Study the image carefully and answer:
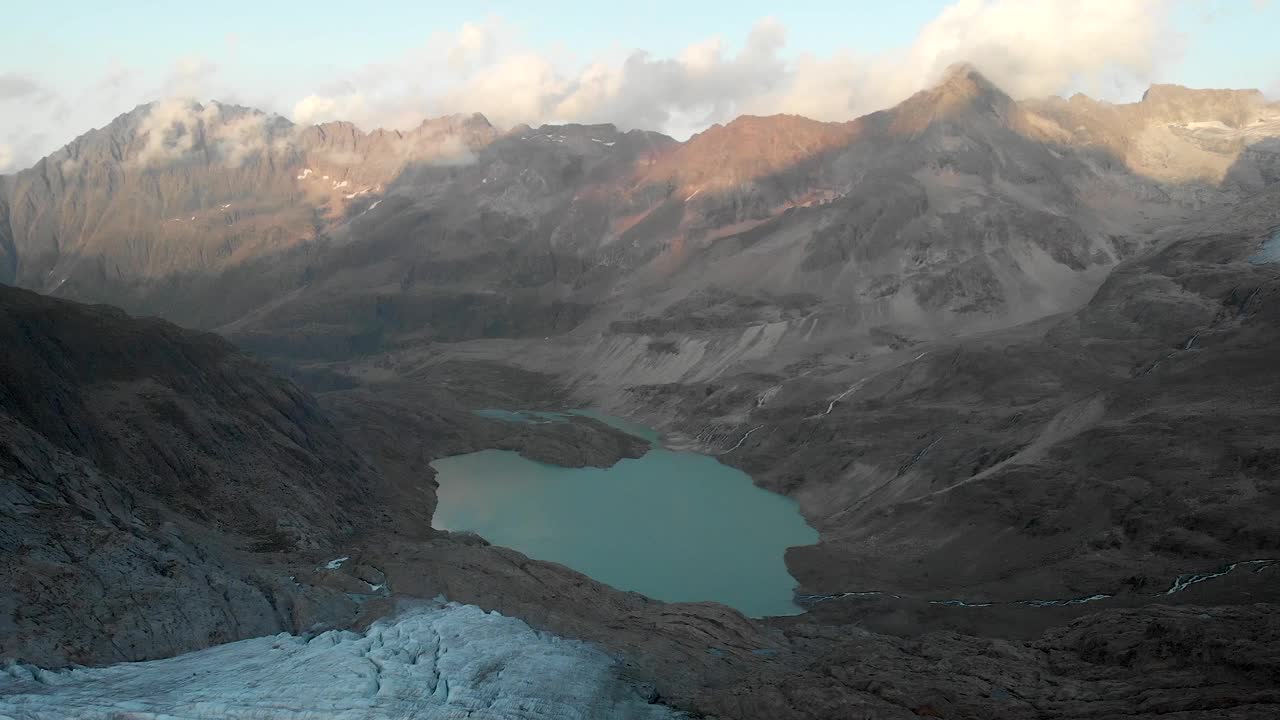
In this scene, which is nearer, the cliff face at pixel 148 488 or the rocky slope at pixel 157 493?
the cliff face at pixel 148 488

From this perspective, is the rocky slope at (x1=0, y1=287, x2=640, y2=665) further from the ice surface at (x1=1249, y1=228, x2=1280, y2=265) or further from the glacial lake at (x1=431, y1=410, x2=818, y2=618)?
the ice surface at (x1=1249, y1=228, x2=1280, y2=265)

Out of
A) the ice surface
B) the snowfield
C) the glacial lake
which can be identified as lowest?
the glacial lake

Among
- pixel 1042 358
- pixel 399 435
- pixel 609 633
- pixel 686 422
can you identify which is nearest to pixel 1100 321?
pixel 1042 358

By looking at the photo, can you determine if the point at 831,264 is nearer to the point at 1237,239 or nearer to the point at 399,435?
the point at 1237,239

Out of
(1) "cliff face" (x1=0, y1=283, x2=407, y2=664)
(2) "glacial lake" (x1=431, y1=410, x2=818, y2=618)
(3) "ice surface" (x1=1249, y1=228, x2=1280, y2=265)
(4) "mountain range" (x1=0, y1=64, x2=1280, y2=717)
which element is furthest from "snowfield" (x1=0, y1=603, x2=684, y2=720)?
(3) "ice surface" (x1=1249, y1=228, x2=1280, y2=265)

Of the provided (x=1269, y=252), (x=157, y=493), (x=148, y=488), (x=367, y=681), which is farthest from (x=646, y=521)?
(x=1269, y=252)

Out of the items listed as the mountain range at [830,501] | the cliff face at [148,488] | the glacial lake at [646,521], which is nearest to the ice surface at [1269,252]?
the mountain range at [830,501]

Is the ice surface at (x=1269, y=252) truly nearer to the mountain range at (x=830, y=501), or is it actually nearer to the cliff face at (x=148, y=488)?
the mountain range at (x=830, y=501)
